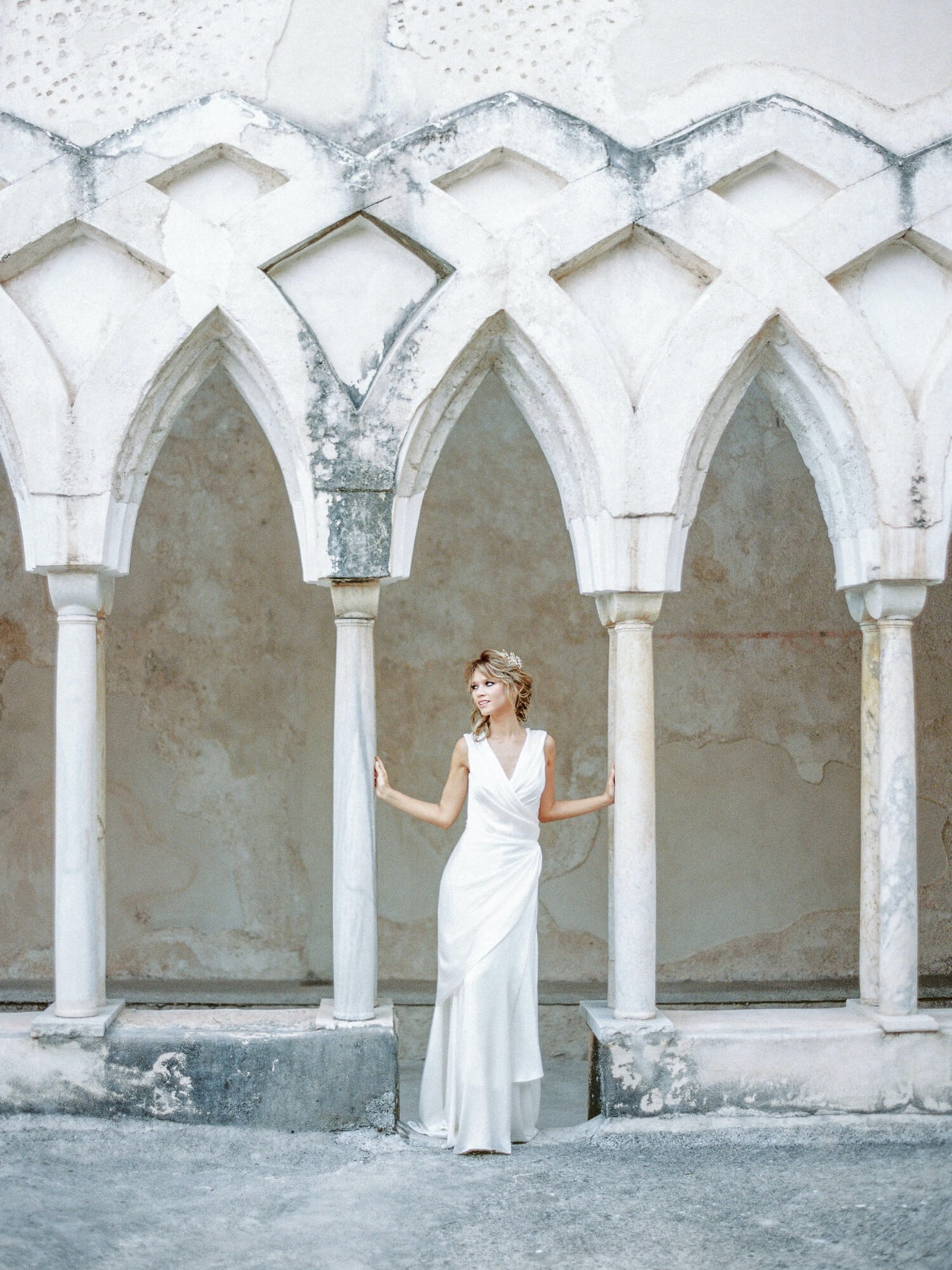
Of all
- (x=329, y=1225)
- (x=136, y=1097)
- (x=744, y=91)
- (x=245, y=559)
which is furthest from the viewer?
(x=245, y=559)

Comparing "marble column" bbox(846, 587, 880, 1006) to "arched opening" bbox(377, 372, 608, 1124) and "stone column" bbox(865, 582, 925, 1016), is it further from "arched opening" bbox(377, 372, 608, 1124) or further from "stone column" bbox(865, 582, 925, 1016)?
"arched opening" bbox(377, 372, 608, 1124)

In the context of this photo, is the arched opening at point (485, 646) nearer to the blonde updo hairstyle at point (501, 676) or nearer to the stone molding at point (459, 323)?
the stone molding at point (459, 323)

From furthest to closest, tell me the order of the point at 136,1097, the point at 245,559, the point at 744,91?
the point at 245,559
the point at 744,91
the point at 136,1097

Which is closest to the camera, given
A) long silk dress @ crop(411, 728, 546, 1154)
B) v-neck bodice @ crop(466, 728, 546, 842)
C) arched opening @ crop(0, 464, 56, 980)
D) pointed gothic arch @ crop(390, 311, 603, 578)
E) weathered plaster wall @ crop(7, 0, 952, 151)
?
long silk dress @ crop(411, 728, 546, 1154)

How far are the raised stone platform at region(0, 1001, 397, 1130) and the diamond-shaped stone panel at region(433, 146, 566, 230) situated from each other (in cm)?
283

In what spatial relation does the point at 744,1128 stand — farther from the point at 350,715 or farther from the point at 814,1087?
the point at 350,715

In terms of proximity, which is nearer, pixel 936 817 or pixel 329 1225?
pixel 329 1225

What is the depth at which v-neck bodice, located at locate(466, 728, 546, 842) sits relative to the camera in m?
4.36

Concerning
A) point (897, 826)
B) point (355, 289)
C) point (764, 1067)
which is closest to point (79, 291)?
point (355, 289)

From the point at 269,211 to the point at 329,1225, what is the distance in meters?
3.23

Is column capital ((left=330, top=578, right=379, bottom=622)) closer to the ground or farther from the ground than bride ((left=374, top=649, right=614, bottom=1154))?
farther from the ground

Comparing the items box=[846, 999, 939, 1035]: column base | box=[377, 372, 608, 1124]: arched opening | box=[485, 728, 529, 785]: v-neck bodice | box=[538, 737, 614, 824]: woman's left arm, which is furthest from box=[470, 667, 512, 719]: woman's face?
box=[377, 372, 608, 1124]: arched opening

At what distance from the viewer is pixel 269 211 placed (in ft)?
15.1

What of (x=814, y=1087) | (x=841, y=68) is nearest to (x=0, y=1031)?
(x=814, y=1087)
